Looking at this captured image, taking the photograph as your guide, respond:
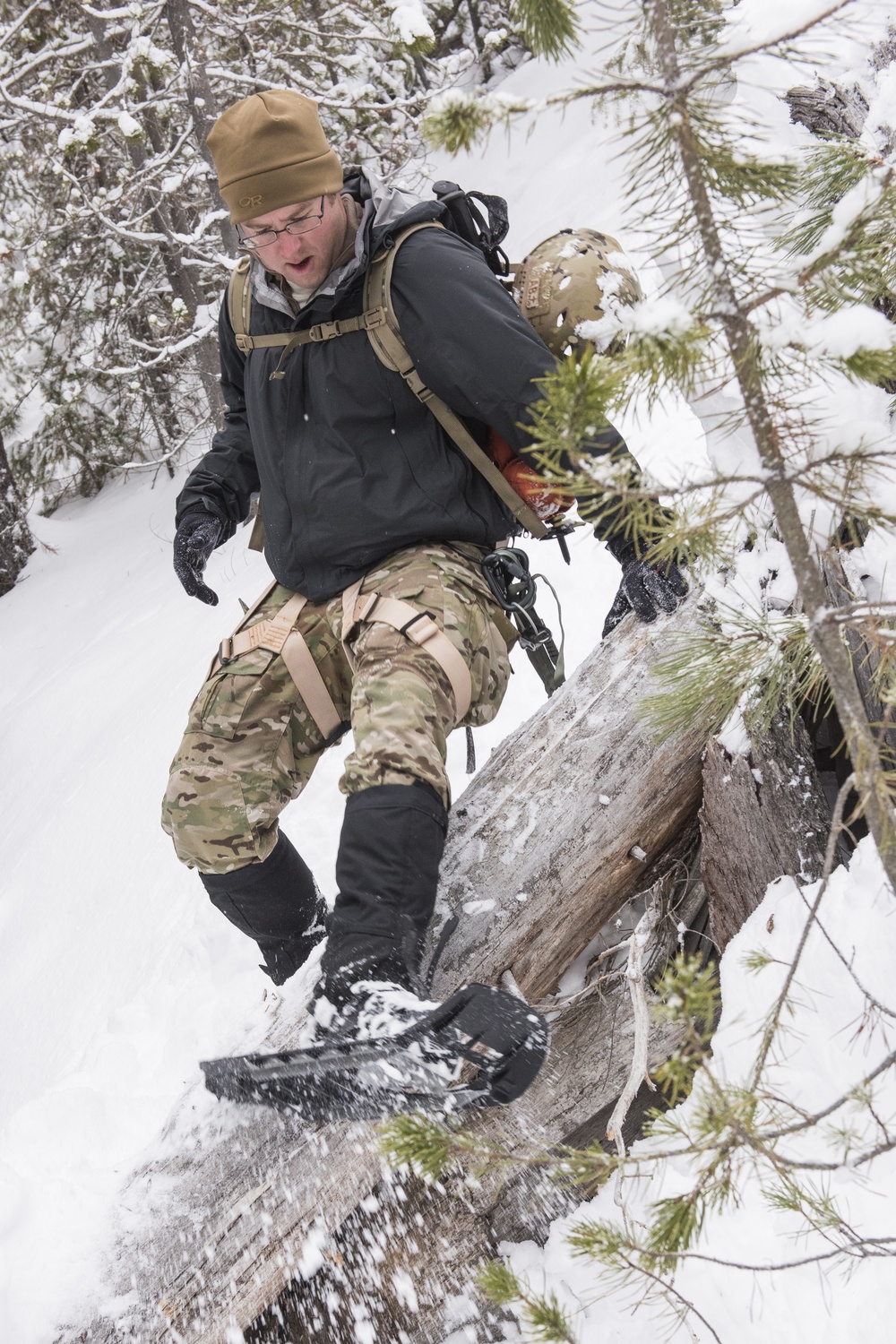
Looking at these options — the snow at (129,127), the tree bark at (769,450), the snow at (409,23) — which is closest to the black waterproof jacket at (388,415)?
the tree bark at (769,450)

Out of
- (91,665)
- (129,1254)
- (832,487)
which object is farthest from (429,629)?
(91,665)

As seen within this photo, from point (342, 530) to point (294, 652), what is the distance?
0.40m

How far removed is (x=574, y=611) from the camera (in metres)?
4.95

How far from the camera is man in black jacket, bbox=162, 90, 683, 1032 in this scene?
241 centimetres

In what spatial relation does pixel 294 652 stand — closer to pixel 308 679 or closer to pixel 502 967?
pixel 308 679

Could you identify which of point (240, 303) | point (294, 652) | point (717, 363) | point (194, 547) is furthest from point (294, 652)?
point (717, 363)

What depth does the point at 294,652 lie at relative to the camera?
275cm

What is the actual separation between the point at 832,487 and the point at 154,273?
1113cm

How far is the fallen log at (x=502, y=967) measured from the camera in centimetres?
210

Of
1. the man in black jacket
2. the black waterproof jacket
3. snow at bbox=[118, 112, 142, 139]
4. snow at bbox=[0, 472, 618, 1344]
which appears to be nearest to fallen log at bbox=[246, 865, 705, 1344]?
snow at bbox=[0, 472, 618, 1344]

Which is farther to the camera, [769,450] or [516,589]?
[516,589]

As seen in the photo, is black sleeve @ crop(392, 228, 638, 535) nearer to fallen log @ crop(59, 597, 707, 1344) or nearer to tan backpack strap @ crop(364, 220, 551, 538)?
tan backpack strap @ crop(364, 220, 551, 538)

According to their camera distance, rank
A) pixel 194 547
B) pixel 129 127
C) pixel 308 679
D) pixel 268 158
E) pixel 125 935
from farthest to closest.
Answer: pixel 129 127, pixel 125 935, pixel 194 547, pixel 308 679, pixel 268 158

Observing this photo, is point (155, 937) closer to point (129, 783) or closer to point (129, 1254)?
point (129, 783)
